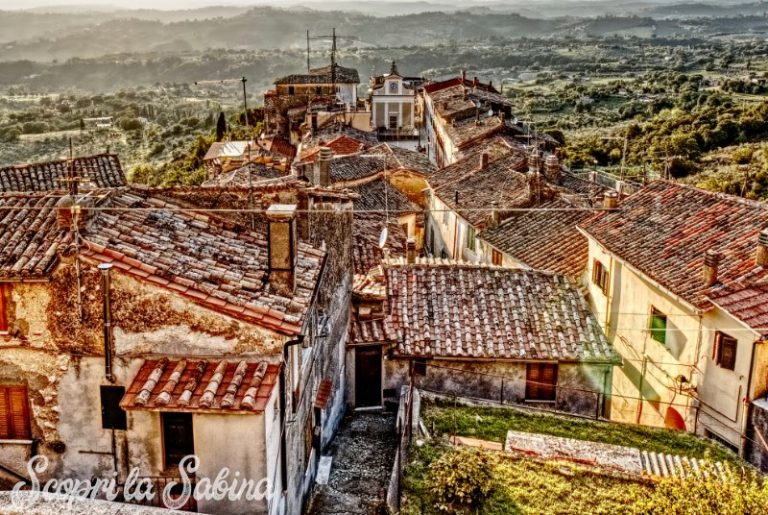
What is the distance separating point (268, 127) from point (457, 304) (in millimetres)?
47390

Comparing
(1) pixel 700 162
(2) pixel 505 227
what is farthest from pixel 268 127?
(2) pixel 505 227

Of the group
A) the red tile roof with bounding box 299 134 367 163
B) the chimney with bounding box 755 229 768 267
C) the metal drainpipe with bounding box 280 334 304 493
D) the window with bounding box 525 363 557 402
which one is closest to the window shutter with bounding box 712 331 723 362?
the chimney with bounding box 755 229 768 267

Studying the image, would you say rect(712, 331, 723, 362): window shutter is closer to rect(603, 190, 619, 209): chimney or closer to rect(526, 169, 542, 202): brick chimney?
rect(603, 190, 619, 209): chimney

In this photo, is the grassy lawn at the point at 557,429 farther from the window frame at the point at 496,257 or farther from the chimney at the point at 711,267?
the window frame at the point at 496,257

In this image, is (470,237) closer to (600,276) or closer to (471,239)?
(471,239)

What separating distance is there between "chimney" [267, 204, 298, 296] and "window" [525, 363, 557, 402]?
7.92 metres

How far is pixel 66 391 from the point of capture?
32.6ft

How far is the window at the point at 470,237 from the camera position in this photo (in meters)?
27.5

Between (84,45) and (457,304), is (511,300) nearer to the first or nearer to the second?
(457,304)

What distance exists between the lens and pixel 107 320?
963 centimetres

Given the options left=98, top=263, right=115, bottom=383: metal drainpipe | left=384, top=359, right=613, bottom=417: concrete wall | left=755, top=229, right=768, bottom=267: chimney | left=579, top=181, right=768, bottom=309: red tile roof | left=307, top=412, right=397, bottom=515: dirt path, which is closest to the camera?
left=98, top=263, right=115, bottom=383: metal drainpipe

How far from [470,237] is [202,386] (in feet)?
64.2

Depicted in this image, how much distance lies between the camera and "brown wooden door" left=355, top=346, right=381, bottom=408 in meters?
16.7

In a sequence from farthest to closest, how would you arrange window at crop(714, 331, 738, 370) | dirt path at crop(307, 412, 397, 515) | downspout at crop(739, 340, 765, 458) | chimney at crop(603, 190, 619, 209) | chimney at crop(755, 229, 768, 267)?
chimney at crop(603, 190, 619, 209) → chimney at crop(755, 229, 768, 267) → window at crop(714, 331, 738, 370) → downspout at crop(739, 340, 765, 458) → dirt path at crop(307, 412, 397, 515)
